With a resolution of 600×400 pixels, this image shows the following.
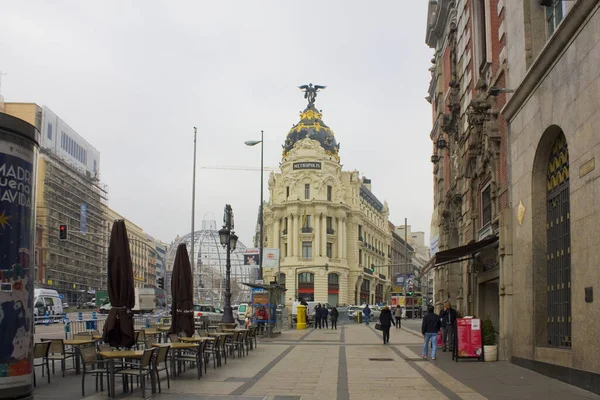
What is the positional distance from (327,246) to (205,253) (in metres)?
31.7

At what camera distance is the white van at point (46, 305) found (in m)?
47.2

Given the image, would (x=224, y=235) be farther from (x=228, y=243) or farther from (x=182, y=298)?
(x=182, y=298)

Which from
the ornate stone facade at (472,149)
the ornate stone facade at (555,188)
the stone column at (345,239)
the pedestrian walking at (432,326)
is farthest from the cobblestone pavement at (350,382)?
the stone column at (345,239)

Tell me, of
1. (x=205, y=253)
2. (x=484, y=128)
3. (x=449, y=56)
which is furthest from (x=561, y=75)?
(x=205, y=253)

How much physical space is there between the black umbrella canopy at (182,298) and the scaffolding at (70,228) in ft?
176

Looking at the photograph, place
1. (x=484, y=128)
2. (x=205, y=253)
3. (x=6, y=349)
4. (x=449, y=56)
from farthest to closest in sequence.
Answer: (x=205, y=253), (x=449, y=56), (x=484, y=128), (x=6, y=349)

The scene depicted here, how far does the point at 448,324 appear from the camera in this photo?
22234 millimetres

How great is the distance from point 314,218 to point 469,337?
7432 centimetres

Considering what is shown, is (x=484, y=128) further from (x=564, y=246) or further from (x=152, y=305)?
(x=152, y=305)

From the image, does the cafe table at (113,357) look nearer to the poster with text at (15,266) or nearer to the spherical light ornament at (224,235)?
the poster with text at (15,266)

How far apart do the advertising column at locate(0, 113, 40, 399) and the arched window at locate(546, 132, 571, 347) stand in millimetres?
10654

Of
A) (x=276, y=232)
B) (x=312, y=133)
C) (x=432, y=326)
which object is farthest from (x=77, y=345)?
(x=312, y=133)

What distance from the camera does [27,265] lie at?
7.76 metres

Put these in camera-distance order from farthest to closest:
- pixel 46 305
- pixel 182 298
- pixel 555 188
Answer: pixel 46 305 → pixel 182 298 → pixel 555 188
